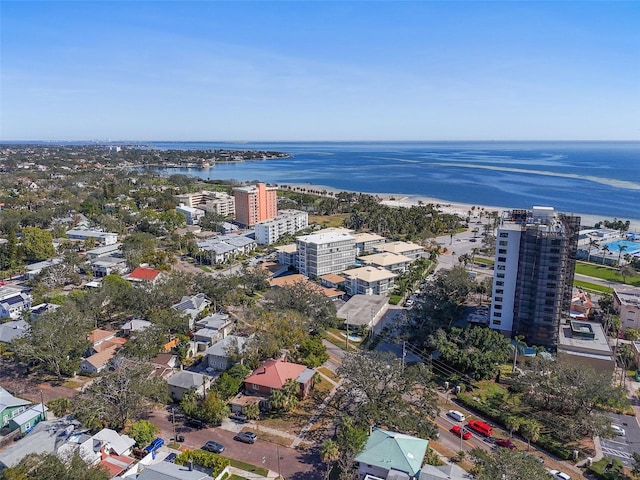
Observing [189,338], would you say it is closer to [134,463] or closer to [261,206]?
[134,463]

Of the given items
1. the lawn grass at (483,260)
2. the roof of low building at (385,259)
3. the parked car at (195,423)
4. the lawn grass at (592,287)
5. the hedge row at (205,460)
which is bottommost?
the parked car at (195,423)

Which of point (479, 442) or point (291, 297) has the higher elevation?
point (291, 297)

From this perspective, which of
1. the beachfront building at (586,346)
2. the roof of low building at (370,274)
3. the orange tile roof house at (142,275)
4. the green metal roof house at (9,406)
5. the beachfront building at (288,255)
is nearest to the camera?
the green metal roof house at (9,406)

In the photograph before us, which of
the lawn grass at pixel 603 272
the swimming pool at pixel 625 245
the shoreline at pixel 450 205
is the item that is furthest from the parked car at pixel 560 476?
the shoreline at pixel 450 205

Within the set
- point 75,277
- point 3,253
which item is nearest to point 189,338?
point 75,277

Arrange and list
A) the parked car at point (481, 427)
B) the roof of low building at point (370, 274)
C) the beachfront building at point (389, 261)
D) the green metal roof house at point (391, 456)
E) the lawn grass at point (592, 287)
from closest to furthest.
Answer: the green metal roof house at point (391, 456) < the parked car at point (481, 427) < the roof of low building at point (370, 274) < the lawn grass at point (592, 287) < the beachfront building at point (389, 261)

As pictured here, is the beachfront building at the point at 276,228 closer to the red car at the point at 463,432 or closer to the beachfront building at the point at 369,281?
the beachfront building at the point at 369,281

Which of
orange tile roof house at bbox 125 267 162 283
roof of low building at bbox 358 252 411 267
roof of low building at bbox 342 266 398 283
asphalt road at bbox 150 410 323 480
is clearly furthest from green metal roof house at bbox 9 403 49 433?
roof of low building at bbox 358 252 411 267
